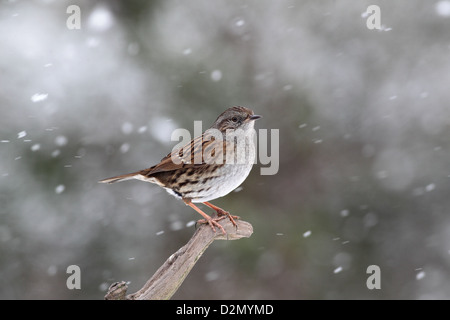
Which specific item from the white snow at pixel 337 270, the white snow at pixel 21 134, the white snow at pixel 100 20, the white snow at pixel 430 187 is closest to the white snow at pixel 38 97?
the white snow at pixel 21 134

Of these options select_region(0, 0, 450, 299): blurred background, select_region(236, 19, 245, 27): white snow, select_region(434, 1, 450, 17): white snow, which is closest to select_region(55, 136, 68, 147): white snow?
select_region(0, 0, 450, 299): blurred background

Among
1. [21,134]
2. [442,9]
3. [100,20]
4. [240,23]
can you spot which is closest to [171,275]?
[21,134]

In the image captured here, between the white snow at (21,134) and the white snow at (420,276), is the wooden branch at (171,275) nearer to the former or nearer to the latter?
the white snow at (21,134)

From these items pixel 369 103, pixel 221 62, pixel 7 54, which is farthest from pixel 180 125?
pixel 369 103

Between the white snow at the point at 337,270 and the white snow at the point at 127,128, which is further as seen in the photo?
the white snow at the point at 337,270

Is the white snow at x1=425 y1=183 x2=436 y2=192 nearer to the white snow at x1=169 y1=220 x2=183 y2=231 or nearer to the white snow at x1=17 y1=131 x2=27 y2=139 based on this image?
the white snow at x1=169 y1=220 x2=183 y2=231
